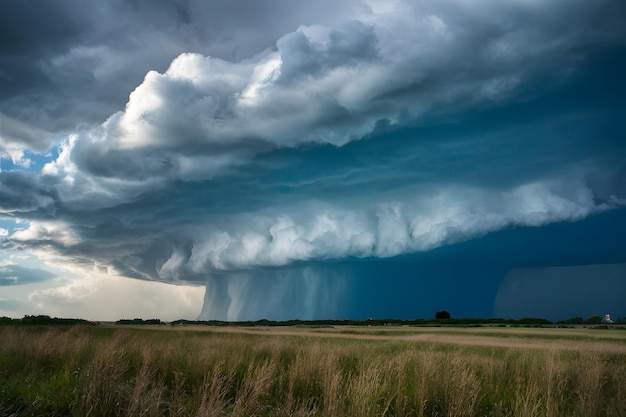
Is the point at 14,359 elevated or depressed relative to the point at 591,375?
depressed

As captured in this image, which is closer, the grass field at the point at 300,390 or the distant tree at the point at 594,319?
the grass field at the point at 300,390

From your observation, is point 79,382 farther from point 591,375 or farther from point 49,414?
point 591,375

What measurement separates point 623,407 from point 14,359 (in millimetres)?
19033

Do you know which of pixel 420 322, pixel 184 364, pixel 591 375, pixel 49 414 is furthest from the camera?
pixel 420 322

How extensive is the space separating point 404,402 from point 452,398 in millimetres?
1029

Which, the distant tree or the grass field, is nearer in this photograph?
the grass field

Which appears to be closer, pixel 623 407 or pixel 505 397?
pixel 623 407

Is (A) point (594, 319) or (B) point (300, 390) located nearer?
(B) point (300, 390)

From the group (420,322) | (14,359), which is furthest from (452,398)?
(420,322)

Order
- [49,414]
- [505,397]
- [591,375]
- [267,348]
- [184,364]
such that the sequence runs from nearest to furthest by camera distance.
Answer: [49,414] → [505,397] → [591,375] → [184,364] → [267,348]

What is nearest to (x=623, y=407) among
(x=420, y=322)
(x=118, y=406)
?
(x=118, y=406)

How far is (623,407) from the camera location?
10.6 m

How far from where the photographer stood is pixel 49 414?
30.9 feet

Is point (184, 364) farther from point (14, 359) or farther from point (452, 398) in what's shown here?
point (452, 398)
